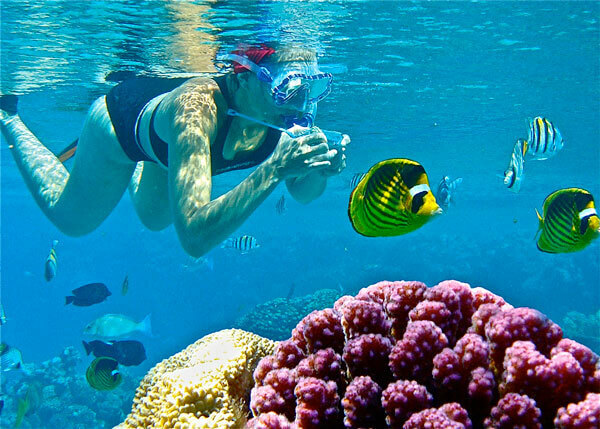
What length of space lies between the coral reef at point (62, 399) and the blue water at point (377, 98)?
4741mm

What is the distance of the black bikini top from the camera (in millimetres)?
5460

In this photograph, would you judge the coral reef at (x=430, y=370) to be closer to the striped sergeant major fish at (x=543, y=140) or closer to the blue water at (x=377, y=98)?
the striped sergeant major fish at (x=543, y=140)

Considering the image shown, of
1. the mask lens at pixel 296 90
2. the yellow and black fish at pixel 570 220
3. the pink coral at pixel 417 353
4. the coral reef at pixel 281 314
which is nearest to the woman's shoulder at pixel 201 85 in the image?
the mask lens at pixel 296 90

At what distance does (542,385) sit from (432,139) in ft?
82.1

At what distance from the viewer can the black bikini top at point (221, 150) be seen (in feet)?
17.9

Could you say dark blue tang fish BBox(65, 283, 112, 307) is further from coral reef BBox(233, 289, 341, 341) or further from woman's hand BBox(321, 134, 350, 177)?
coral reef BBox(233, 289, 341, 341)

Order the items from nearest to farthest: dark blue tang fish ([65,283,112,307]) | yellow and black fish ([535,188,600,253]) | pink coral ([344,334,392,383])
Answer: pink coral ([344,334,392,383]), yellow and black fish ([535,188,600,253]), dark blue tang fish ([65,283,112,307])

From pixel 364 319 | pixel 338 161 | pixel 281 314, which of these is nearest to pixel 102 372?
pixel 338 161

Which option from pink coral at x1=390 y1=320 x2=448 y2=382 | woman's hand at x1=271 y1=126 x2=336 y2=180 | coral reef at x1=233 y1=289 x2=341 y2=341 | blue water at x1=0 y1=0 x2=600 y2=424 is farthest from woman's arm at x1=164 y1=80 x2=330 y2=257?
coral reef at x1=233 y1=289 x2=341 y2=341

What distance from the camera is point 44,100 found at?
1593cm

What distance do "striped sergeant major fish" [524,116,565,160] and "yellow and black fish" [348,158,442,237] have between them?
3.29m

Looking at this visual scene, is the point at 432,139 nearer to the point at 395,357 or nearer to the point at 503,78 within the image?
the point at 503,78

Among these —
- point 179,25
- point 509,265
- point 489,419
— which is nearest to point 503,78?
point 179,25

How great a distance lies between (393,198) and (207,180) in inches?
107
